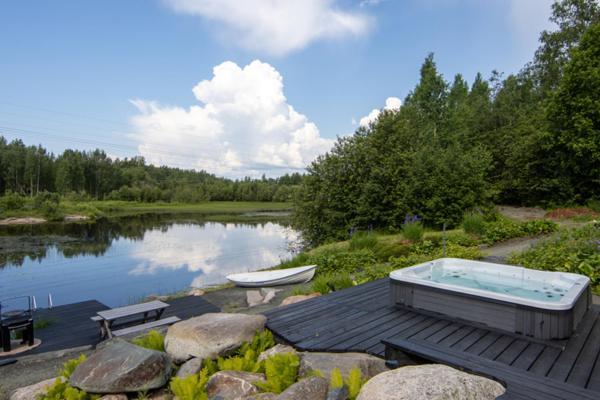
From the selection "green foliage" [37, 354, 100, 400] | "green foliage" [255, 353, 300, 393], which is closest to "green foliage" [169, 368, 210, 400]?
"green foliage" [255, 353, 300, 393]

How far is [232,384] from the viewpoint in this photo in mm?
2723

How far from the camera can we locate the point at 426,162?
1264 cm

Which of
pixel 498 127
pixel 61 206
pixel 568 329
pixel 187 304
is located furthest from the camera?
pixel 61 206

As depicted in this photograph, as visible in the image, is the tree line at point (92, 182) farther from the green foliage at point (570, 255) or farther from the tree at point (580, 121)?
the green foliage at point (570, 255)

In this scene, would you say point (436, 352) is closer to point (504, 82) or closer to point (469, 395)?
point (469, 395)

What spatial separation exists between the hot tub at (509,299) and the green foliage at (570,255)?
1.33 m

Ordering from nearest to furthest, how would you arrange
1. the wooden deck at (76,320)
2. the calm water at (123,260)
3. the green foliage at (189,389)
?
the green foliage at (189,389) → the wooden deck at (76,320) → the calm water at (123,260)

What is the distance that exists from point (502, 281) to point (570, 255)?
183cm

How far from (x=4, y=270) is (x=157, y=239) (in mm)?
9435

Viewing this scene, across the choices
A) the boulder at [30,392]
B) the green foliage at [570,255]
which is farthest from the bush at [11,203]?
the green foliage at [570,255]

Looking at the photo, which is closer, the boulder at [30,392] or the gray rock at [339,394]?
the gray rock at [339,394]

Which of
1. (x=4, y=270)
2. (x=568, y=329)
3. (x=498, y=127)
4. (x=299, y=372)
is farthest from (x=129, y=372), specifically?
(x=498, y=127)

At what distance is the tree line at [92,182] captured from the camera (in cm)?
5088

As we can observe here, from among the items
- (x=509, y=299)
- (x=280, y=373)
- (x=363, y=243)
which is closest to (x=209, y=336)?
(x=280, y=373)
